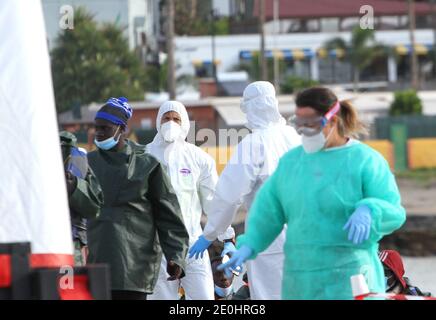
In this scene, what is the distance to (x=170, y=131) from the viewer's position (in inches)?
401

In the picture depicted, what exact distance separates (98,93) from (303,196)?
44224 millimetres

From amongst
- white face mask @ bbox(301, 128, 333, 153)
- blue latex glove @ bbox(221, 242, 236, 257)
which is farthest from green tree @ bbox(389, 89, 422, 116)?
white face mask @ bbox(301, 128, 333, 153)

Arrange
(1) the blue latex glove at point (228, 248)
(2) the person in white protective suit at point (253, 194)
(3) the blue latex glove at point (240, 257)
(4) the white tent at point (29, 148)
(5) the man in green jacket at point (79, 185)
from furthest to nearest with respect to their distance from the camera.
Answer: (1) the blue latex glove at point (228, 248) → (2) the person in white protective suit at point (253, 194) → (5) the man in green jacket at point (79, 185) → (3) the blue latex glove at point (240, 257) → (4) the white tent at point (29, 148)

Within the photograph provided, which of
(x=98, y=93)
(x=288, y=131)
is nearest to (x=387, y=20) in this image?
(x=98, y=93)

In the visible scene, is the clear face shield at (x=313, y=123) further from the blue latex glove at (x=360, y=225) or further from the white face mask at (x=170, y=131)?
the white face mask at (x=170, y=131)

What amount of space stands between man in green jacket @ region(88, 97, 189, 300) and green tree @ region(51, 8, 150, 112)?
3982 centimetres

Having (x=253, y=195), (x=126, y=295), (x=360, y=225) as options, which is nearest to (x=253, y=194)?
(x=253, y=195)

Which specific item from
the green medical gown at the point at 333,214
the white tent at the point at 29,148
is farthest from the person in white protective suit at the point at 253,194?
the white tent at the point at 29,148

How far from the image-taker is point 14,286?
4.79 meters

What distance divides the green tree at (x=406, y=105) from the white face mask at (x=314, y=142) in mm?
42691

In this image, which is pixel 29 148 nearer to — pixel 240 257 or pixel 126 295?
pixel 240 257

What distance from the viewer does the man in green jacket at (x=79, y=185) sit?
7250 millimetres
